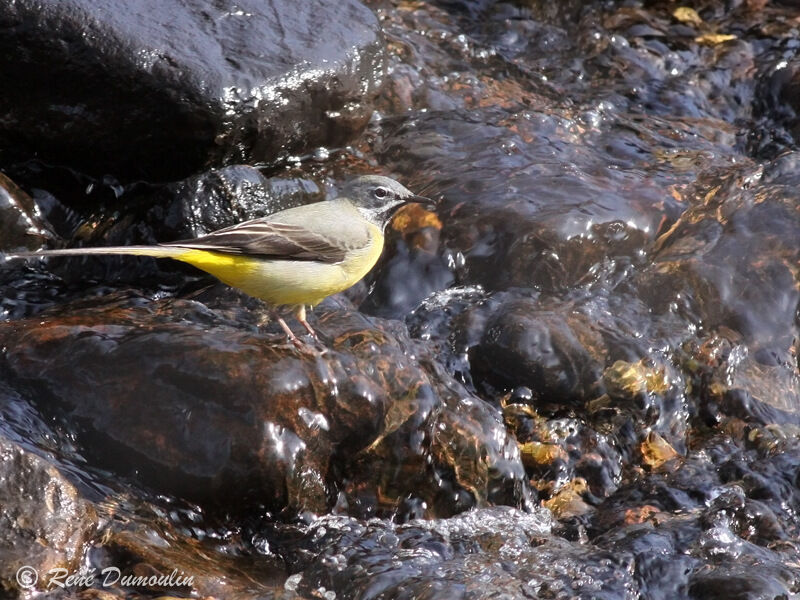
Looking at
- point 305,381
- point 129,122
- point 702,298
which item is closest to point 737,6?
point 702,298

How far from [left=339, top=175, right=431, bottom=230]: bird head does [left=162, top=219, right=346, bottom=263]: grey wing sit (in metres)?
0.87

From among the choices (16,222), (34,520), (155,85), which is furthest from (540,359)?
(16,222)

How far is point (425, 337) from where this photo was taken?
8.89 m

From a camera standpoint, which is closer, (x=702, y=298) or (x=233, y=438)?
(x=233, y=438)

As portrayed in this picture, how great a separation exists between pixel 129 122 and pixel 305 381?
332cm

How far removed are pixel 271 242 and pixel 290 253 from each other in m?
0.18

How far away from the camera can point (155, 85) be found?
8.67 meters

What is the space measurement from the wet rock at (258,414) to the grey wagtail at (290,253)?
1.20 ft

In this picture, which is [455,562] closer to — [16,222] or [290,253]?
[290,253]

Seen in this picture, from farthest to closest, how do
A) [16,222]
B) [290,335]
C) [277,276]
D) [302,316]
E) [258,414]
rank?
1. [16,222]
2. [302,316]
3. [277,276]
4. [290,335]
5. [258,414]

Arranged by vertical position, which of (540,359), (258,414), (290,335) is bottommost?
(540,359)

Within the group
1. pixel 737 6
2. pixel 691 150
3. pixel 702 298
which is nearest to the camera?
pixel 702 298

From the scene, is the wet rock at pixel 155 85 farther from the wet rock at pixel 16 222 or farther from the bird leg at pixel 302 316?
the bird leg at pixel 302 316

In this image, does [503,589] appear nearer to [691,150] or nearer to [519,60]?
[691,150]
